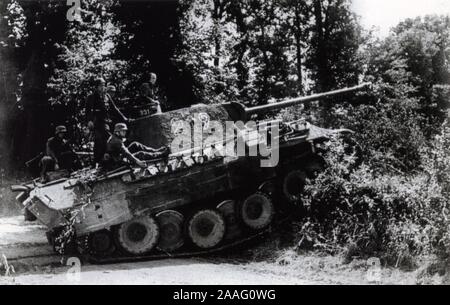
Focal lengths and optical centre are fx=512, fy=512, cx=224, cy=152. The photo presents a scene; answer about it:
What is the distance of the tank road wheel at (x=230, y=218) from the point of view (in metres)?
11.5

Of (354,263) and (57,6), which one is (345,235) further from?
(57,6)

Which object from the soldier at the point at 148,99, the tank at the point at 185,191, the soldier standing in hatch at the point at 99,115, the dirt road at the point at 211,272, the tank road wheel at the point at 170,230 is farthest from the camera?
the soldier at the point at 148,99

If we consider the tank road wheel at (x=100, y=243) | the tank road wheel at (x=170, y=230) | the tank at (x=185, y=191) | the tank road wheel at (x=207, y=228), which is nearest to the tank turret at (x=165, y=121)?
the tank at (x=185, y=191)

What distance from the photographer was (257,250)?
11.3 meters

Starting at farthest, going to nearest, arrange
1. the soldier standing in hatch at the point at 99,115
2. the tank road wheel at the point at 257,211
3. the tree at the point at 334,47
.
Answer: the tree at the point at 334,47 → the tank road wheel at the point at 257,211 → the soldier standing in hatch at the point at 99,115

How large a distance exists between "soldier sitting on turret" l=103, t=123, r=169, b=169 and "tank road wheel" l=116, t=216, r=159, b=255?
1.22 metres

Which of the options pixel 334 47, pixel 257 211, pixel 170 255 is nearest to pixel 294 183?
pixel 257 211

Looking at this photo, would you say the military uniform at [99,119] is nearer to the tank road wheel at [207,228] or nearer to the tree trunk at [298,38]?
the tank road wheel at [207,228]

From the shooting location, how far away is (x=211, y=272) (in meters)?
9.52

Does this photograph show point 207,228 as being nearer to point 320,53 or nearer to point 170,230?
point 170,230

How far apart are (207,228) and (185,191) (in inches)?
37.6

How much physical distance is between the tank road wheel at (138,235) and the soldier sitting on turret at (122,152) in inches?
48.2

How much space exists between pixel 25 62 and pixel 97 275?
1887 cm

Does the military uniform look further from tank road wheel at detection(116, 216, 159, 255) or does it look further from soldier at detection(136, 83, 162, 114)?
tank road wheel at detection(116, 216, 159, 255)
